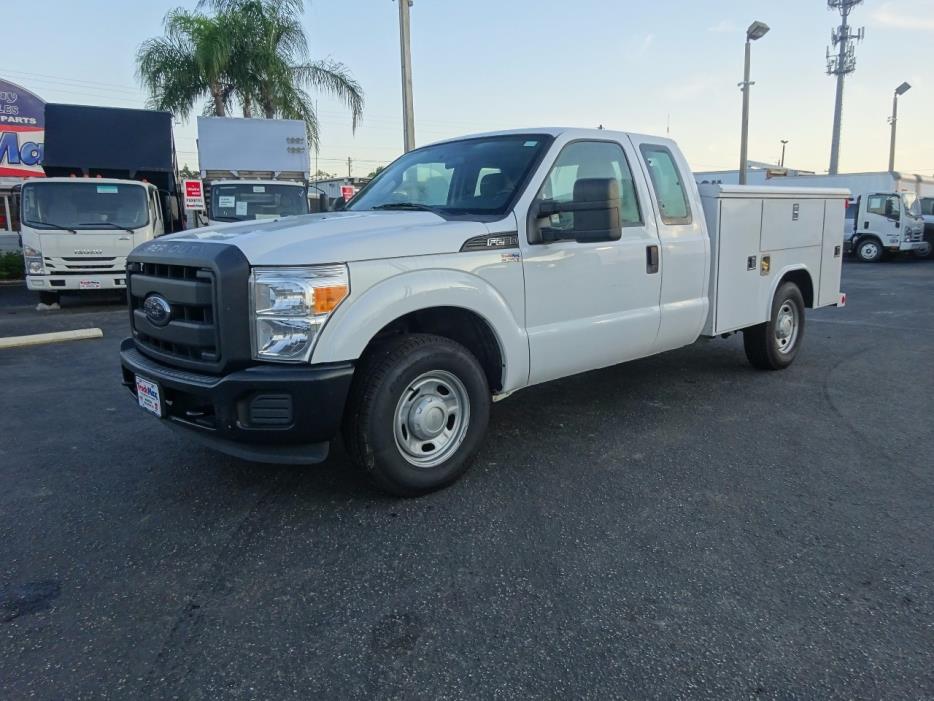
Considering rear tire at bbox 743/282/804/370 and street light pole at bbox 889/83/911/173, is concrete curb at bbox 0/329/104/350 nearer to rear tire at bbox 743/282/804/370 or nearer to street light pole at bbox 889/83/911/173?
rear tire at bbox 743/282/804/370

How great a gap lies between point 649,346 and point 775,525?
5.97 feet

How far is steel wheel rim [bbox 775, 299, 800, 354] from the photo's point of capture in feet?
21.3

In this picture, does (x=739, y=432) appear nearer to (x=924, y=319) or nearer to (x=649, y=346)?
(x=649, y=346)

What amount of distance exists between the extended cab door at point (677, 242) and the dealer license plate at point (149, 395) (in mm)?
3326

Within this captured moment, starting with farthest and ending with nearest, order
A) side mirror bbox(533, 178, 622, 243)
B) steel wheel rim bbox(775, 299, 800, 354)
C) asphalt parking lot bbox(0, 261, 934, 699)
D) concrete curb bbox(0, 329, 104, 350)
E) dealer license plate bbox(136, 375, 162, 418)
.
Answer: concrete curb bbox(0, 329, 104, 350), steel wheel rim bbox(775, 299, 800, 354), side mirror bbox(533, 178, 622, 243), dealer license plate bbox(136, 375, 162, 418), asphalt parking lot bbox(0, 261, 934, 699)

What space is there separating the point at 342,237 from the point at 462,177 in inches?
51.8

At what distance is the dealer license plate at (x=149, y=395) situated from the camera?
3.58 m

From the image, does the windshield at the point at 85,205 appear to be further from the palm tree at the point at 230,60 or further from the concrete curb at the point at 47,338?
the palm tree at the point at 230,60

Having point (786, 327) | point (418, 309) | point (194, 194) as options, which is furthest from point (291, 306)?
point (194, 194)

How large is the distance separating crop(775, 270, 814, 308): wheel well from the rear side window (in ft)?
6.32

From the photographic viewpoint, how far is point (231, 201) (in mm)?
12828

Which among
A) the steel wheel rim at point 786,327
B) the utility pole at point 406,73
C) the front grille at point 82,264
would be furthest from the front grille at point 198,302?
the utility pole at point 406,73

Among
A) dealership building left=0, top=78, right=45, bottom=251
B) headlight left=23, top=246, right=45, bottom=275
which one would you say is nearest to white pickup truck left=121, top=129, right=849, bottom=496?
headlight left=23, top=246, right=45, bottom=275

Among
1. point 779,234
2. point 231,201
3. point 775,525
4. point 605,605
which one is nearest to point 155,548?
point 605,605
